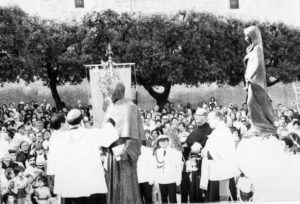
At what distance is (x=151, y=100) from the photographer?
19484 mm

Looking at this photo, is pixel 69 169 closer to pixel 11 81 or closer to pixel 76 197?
pixel 76 197

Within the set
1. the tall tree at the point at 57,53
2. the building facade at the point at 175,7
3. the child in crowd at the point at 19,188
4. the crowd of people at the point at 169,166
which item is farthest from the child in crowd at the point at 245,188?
the building facade at the point at 175,7

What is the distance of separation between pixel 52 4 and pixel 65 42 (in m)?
1.99

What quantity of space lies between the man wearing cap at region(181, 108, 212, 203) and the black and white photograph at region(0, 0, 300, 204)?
0.08 ft

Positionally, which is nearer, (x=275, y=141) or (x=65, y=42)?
(x=275, y=141)

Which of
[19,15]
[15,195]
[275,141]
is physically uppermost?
[19,15]

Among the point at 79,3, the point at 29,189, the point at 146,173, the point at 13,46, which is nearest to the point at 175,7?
the point at 79,3

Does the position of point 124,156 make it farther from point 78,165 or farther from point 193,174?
point 193,174

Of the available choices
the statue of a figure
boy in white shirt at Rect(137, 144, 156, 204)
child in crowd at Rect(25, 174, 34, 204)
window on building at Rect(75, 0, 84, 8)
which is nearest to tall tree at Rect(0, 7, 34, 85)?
window on building at Rect(75, 0, 84, 8)

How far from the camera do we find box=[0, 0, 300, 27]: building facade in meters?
20.0

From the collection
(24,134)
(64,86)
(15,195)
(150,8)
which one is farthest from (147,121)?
(150,8)

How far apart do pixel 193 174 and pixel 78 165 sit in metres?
→ 3.19

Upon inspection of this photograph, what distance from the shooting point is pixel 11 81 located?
1778 centimetres

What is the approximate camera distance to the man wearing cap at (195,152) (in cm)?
964
